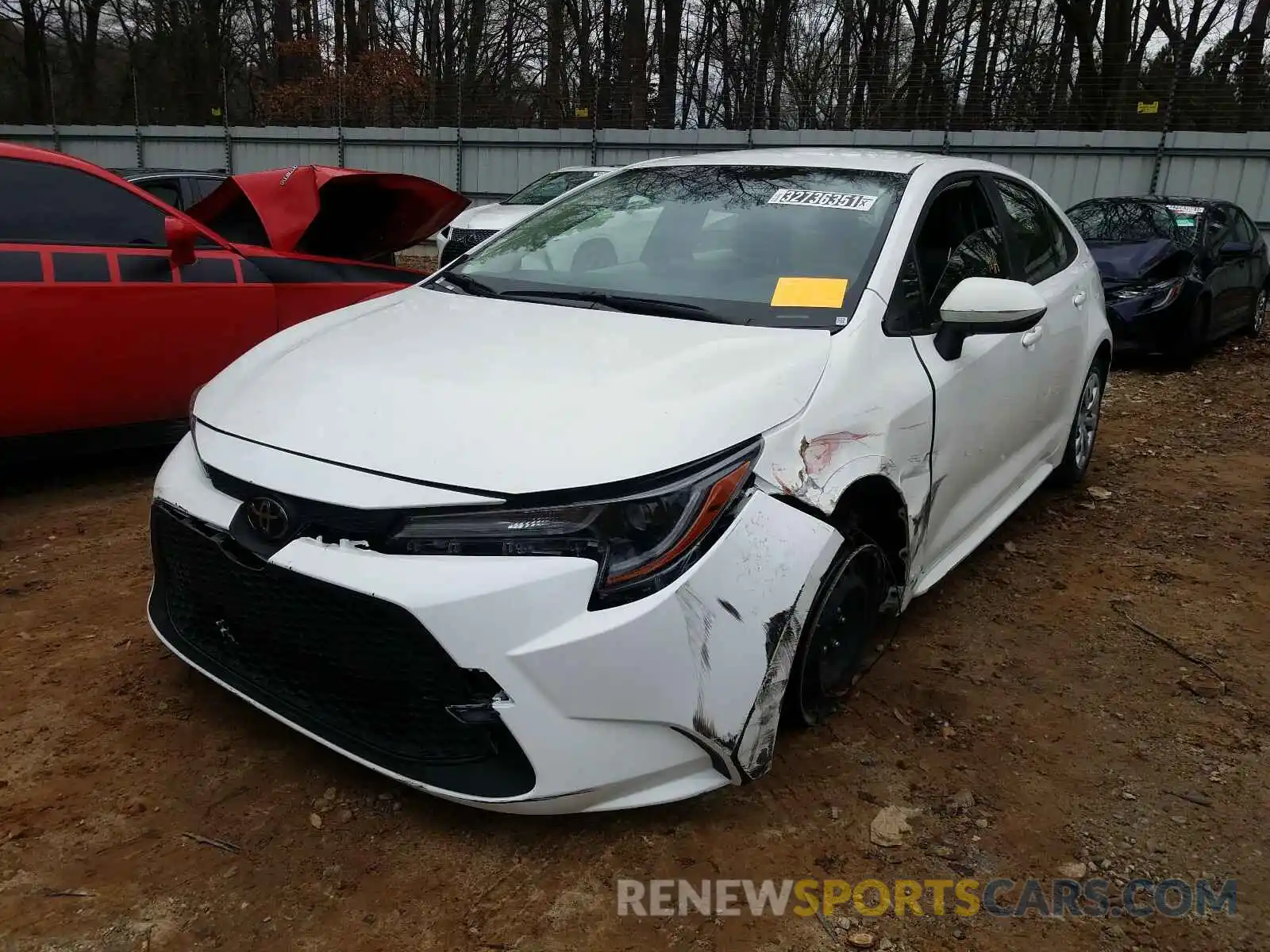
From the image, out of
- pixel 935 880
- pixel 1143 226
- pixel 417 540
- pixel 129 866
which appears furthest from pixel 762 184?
pixel 1143 226

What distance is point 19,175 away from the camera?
3795mm

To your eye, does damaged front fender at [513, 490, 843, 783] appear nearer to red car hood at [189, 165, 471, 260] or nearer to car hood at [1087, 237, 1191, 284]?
red car hood at [189, 165, 471, 260]

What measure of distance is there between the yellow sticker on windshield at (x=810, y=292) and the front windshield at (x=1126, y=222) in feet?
22.0

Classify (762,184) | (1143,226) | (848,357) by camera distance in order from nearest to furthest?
(848,357) < (762,184) < (1143,226)

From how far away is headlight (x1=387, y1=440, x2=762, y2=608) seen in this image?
74.4 inches

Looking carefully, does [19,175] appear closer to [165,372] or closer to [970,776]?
[165,372]

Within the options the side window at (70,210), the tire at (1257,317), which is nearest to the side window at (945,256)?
the side window at (70,210)

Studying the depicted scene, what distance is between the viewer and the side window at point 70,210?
3.76 meters

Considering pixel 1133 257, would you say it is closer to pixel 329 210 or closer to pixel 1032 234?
pixel 1032 234

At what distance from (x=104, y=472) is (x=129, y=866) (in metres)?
3.05

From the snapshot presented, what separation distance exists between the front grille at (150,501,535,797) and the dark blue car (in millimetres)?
6984

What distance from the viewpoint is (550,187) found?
1100cm

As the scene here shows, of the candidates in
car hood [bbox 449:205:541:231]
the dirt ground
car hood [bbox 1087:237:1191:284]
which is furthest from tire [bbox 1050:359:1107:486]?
car hood [bbox 449:205:541:231]

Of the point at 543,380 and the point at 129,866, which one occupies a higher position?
the point at 543,380
